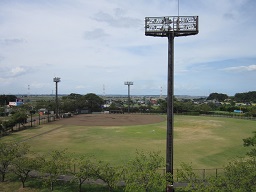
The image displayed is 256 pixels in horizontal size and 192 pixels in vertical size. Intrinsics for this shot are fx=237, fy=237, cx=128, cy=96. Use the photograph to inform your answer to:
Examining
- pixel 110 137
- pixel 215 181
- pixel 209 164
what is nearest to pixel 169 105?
pixel 215 181

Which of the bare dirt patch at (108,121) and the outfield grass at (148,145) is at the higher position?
the bare dirt patch at (108,121)

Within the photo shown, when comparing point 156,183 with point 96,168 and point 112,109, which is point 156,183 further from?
point 112,109

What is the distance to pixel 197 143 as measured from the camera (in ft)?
138

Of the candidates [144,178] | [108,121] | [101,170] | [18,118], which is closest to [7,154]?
[101,170]

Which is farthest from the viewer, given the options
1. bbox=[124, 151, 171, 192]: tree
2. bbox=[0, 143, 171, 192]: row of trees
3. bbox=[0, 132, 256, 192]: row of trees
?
bbox=[0, 143, 171, 192]: row of trees

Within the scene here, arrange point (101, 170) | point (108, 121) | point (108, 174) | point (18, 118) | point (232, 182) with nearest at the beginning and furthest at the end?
point (232, 182) → point (108, 174) → point (101, 170) → point (18, 118) → point (108, 121)

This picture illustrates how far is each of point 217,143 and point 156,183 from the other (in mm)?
29932

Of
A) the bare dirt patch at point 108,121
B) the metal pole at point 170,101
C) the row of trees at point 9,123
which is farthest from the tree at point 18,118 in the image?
the metal pole at point 170,101

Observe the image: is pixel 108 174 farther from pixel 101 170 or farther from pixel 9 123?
pixel 9 123

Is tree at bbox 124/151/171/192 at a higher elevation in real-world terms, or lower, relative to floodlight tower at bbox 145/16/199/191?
lower

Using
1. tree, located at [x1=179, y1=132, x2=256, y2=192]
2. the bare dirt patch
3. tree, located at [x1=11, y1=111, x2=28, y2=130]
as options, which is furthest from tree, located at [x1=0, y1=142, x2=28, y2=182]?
the bare dirt patch

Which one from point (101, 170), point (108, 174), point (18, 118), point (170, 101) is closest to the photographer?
point (170, 101)

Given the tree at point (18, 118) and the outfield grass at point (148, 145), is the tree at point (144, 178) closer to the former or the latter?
the outfield grass at point (148, 145)

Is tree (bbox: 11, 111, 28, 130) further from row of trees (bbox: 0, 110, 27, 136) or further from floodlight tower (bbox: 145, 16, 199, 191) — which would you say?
floodlight tower (bbox: 145, 16, 199, 191)
